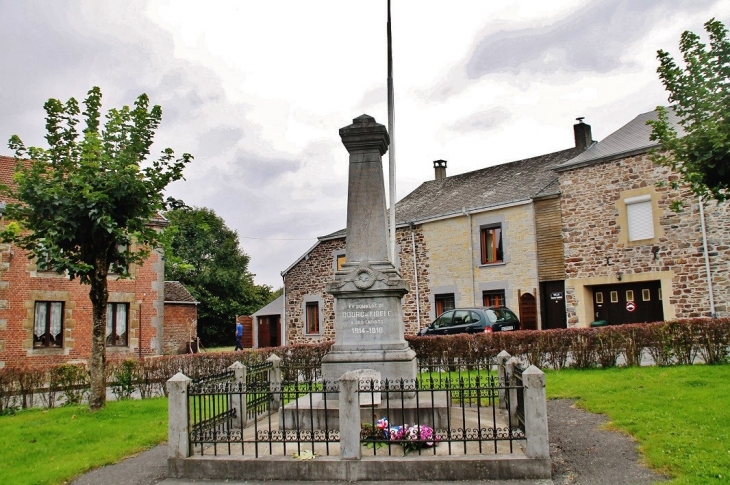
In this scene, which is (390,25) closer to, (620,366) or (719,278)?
(620,366)

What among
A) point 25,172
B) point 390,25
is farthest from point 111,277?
point 390,25

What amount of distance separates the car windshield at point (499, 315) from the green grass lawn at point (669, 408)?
470cm

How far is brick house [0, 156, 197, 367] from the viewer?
66.0 feet

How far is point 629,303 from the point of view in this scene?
18906mm

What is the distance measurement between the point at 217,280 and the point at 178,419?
3914cm

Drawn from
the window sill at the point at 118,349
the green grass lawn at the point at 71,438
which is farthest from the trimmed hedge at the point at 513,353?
the window sill at the point at 118,349

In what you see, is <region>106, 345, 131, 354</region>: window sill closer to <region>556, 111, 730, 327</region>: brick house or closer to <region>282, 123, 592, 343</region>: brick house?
<region>282, 123, 592, 343</region>: brick house

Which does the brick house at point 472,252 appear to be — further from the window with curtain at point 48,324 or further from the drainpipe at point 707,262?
the window with curtain at point 48,324

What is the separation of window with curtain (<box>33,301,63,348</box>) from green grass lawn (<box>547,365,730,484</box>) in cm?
1705

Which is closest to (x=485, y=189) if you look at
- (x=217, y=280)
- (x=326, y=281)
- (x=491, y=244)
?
(x=491, y=244)

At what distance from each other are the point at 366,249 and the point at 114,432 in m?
4.76

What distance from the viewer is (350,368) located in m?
8.44

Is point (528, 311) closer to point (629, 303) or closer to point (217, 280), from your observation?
point (629, 303)

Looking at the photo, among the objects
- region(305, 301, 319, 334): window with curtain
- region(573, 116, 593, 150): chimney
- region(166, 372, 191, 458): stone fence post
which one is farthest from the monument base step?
region(305, 301, 319, 334): window with curtain
